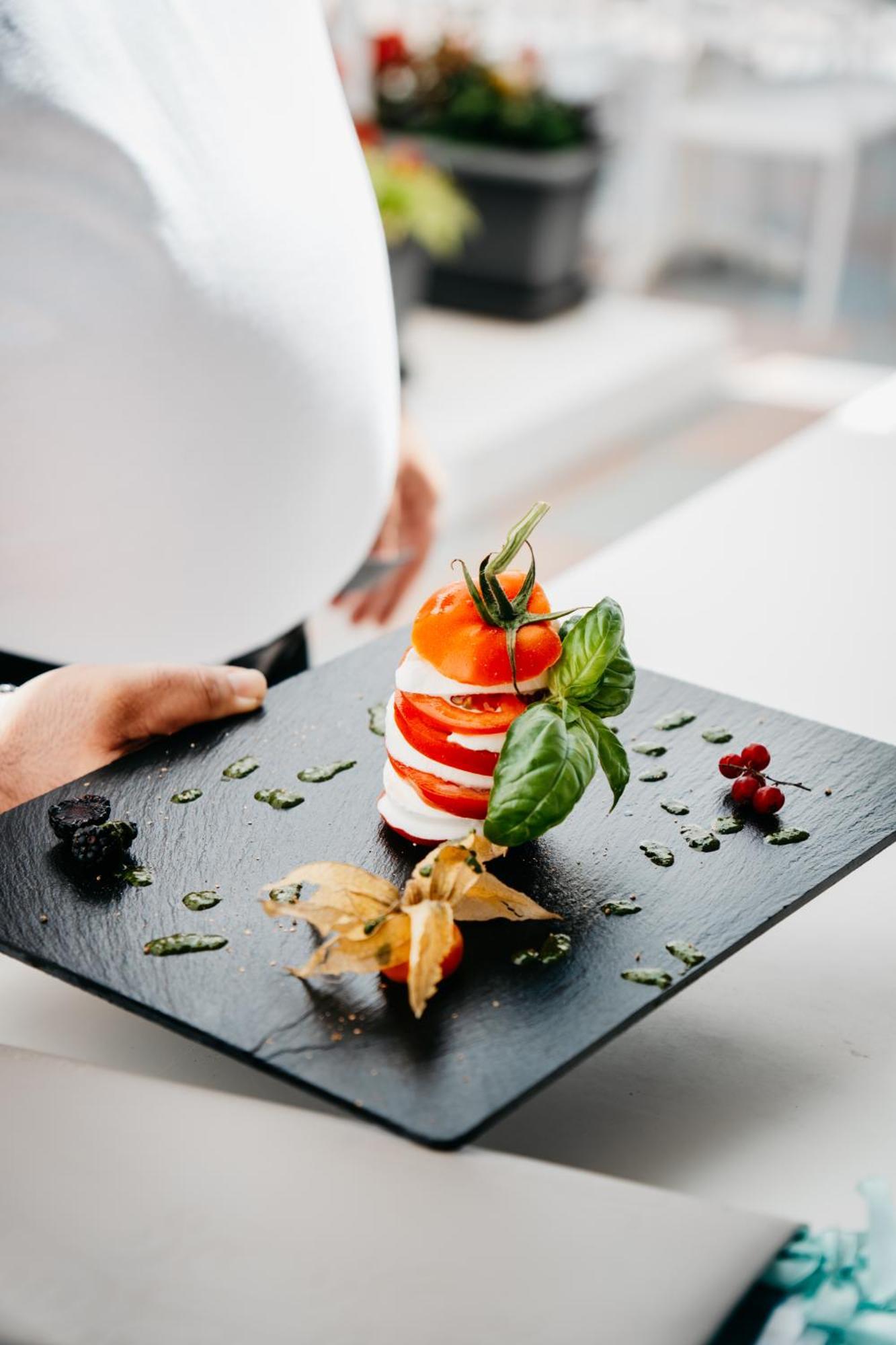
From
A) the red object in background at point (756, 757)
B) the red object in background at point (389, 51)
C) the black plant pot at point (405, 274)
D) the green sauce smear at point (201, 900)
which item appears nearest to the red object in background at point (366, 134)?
the black plant pot at point (405, 274)

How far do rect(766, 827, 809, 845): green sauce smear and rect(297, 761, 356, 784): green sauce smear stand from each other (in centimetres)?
25

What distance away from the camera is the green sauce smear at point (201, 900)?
0.79 metres

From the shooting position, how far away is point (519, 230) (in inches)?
160

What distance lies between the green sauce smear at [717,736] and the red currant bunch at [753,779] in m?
0.02

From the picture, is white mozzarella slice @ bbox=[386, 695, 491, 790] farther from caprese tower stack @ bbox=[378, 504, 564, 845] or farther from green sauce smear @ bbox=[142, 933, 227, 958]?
green sauce smear @ bbox=[142, 933, 227, 958]

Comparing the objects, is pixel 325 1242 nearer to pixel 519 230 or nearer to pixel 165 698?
pixel 165 698

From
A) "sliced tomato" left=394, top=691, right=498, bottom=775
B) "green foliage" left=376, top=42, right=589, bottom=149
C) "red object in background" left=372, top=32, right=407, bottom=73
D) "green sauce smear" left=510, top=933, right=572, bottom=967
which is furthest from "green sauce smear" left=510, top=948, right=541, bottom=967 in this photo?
"red object in background" left=372, top=32, right=407, bottom=73

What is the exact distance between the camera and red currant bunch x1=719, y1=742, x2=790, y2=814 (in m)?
0.88

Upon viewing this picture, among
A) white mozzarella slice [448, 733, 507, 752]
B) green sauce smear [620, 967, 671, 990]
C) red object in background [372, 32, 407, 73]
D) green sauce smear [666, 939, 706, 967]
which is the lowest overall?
red object in background [372, 32, 407, 73]

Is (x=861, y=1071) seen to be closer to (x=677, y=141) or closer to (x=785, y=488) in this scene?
(x=785, y=488)

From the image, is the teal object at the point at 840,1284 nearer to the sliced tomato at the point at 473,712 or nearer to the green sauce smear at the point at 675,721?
the sliced tomato at the point at 473,712

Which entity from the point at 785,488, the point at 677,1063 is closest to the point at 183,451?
the point at 677,1063

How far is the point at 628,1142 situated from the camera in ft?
2.41

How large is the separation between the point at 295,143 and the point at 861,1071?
0.76 m
